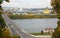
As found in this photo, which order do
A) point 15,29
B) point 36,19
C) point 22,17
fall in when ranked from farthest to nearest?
1. point 36,19
2. point 22,17
3. point 15,29

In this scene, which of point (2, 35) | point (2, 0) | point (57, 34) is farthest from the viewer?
point (57, 34)

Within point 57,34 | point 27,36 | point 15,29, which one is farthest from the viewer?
point 15,29

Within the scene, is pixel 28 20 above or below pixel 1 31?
below

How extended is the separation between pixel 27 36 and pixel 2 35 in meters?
12.1

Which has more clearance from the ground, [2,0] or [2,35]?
[2,0]

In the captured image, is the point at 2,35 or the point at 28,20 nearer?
the point at 2,35

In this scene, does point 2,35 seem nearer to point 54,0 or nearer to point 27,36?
point 54,0

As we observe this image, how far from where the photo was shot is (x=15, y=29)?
72.6 ft

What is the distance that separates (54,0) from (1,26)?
2.51 metres

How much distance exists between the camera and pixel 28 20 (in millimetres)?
48844

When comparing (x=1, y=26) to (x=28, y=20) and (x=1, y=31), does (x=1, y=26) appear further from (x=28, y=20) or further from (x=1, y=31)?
(x=28, y=20)

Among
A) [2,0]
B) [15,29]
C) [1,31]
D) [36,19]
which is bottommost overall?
[36,19]

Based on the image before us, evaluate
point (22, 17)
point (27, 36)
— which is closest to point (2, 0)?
point (27, 36)

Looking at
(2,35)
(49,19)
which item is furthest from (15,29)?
(49,19)
